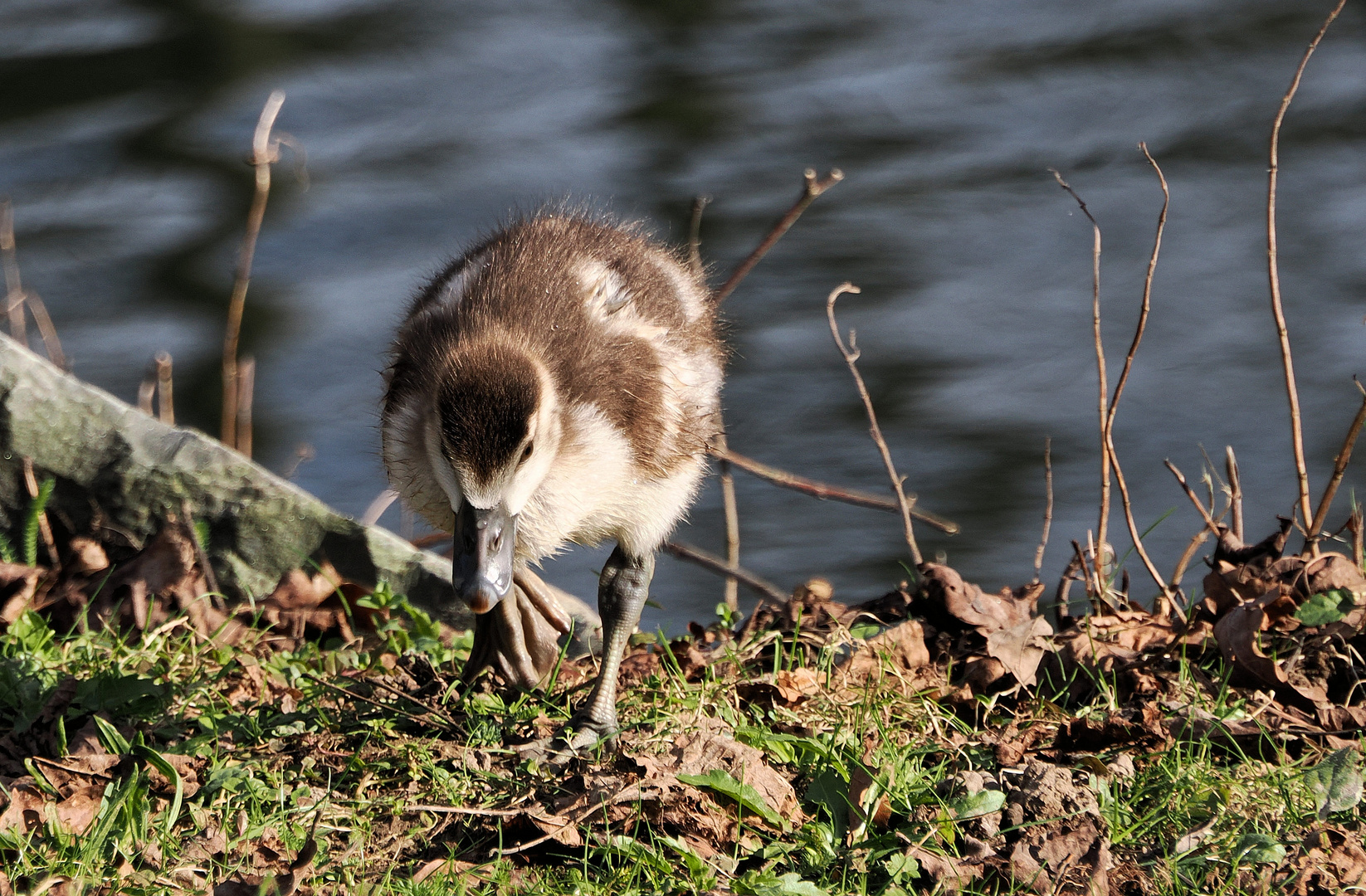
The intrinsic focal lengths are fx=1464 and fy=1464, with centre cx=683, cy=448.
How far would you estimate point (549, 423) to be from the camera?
4145 mm

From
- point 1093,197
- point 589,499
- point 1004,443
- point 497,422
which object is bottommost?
point 1004,443

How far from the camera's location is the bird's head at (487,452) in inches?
155

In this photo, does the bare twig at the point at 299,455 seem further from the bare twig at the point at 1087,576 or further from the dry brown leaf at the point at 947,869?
the dry brown leaf at the point at 947,869

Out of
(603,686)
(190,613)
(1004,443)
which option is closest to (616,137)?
(1004,443)

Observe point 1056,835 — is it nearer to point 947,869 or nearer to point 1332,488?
point 947,869

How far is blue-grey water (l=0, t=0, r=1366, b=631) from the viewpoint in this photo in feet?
31.6

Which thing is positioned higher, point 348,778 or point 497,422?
point 497,422

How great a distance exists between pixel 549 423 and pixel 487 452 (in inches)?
10.5

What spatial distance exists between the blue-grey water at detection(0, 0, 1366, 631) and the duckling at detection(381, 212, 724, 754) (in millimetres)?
3255

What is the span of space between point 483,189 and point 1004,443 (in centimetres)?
529

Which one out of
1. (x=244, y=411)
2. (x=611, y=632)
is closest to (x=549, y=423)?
(x=611, y=632)

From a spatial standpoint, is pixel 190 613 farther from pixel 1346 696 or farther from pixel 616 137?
pixel 616 137

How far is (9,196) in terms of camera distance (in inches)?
513

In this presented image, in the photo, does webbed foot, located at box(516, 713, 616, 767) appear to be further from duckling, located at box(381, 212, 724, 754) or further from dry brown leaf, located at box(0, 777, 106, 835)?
dry brown leaf, located at box(0, 777, 106, 835)
